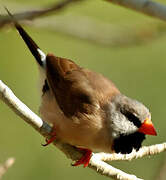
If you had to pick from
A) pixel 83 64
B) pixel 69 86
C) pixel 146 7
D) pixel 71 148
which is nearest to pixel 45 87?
pixel 69 86

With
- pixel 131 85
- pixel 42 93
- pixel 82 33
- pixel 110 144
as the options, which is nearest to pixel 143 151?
pixel 110 144

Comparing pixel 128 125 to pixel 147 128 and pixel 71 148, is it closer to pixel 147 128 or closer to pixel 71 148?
pixel 147 128

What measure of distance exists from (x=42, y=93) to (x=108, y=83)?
0.60 metres

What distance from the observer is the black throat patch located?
158 inches

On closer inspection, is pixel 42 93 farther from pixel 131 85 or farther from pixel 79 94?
pixel 131 85

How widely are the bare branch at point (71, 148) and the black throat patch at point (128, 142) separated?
0.19 ft

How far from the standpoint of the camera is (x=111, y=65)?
7.15 metres

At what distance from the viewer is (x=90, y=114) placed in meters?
4.04

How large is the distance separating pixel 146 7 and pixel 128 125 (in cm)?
135

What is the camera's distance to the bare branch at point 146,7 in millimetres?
2926

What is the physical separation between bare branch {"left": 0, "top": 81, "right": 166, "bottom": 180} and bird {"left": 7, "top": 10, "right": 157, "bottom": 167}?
0.18 ft

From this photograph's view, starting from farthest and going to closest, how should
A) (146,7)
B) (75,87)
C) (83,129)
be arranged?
(75,87)
(83,129)
(146,7)

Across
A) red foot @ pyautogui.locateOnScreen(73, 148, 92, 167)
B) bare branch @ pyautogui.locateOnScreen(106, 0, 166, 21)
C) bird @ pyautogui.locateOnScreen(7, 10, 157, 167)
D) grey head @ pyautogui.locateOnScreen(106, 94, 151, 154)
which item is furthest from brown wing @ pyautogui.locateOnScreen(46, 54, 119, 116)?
bare branch @ pyautogui.locateOnScreen(106, 0, 166, 21)

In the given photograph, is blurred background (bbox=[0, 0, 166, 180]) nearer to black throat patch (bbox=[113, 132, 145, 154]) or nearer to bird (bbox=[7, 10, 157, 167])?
bird (bbox=[7, 10, 157, 167])
